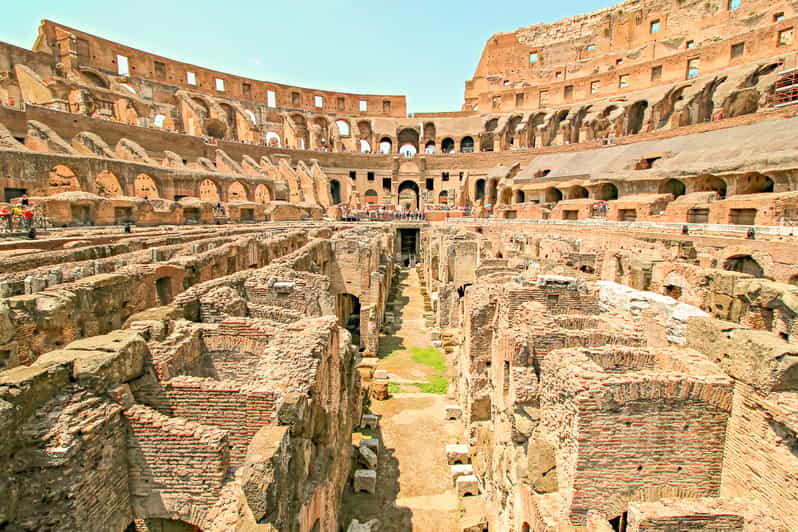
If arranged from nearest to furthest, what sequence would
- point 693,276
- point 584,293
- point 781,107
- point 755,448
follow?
point 755,448 < point 584,293 < point 693,276 < point 781,107

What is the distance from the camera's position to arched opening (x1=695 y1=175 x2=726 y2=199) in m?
24.2

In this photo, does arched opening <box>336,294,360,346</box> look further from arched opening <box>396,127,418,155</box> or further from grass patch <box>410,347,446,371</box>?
arched opening <box>396,127,418,155</box>

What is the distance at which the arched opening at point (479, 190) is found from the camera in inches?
1877

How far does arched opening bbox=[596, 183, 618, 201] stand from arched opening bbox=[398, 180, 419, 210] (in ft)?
78.2

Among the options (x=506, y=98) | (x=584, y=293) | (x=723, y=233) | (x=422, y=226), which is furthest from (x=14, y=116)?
(x=506, y=98)

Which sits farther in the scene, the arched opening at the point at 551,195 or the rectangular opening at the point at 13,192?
the arched opening at the point at 551,195

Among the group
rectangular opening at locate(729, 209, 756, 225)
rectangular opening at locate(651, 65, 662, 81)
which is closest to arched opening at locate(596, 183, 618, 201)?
rectangular opening at locate(729, 209, 756, 225)

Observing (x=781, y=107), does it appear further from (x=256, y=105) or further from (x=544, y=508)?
(x=256, y=105)

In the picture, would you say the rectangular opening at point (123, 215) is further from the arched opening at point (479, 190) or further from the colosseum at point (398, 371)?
the arched opening at point (479, 190)

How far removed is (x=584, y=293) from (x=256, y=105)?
176ft

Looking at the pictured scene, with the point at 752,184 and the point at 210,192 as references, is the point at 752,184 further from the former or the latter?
the point at 210,192

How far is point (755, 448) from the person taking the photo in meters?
3.87

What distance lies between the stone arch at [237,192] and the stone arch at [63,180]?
37.6ft

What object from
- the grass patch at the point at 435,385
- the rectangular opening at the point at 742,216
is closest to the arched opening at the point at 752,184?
the rectangular opening at the point at 742,216
